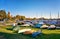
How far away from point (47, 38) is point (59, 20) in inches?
587

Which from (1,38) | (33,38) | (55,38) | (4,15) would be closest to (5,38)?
(1,38)

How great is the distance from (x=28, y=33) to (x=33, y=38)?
4.72 feet

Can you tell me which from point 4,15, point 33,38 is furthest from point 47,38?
point 4,15

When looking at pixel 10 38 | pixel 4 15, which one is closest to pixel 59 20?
pixel 4 15

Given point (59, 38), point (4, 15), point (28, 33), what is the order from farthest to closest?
point (4, 15) → point (28, 33) → point (59, 38)

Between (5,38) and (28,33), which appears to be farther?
(28,33)

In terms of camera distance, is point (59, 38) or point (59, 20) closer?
point (59, 38)

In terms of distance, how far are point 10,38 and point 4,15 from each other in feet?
75.3

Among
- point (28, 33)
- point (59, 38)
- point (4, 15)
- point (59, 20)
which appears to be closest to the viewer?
point (59, 38)

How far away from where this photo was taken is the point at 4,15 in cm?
2931

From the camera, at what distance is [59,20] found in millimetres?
21391

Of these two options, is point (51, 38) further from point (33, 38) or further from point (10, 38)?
point (10, 38)

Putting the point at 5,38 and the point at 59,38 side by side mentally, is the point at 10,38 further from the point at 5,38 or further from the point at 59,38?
the point at 59,38

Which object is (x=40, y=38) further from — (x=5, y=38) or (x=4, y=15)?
(x=4, y=15)
